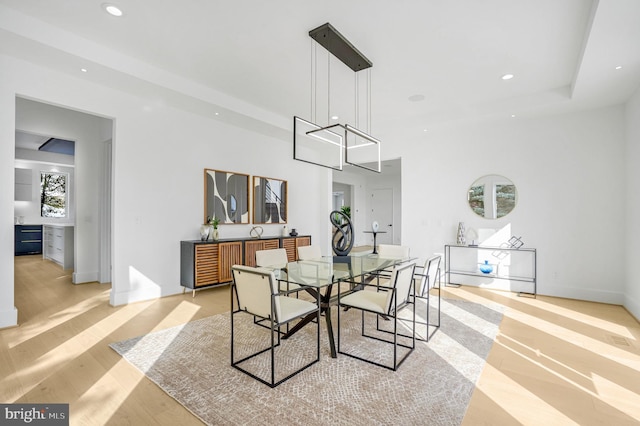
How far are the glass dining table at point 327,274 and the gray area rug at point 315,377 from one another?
27cm

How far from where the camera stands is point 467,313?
3727mm

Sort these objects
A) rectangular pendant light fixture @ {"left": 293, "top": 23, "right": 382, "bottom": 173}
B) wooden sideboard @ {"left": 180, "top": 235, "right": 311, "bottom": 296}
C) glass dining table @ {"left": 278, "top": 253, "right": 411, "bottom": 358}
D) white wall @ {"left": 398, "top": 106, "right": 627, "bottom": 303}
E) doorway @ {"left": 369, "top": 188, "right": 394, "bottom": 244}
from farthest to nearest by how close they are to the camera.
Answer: doorway @ {"left": 369, "top": 188, "right": 394, "bottom": 244}
wooden sideboard @ {"left": 180, "top": 235, "right": 311, "bottom": 296}
white wall @ {"left": 398, "top": 106, "right": 627, "bottom": 303}
rectangular pendant light fixture @ {"left": 293, "top": 23, "right": 382, "bottom": 173}
glass dining table @ {"left": 278, "top": 253, "right": 411, "bottom": 358}

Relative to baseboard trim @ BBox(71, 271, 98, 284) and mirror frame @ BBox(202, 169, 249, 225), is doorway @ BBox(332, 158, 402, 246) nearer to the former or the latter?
mirror frame @ BBox(202, 169, 249, 225)

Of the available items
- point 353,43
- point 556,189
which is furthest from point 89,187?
point 556,189

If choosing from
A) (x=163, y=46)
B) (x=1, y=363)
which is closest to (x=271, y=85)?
(x=163, y=46)

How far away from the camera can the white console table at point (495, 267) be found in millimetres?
4793

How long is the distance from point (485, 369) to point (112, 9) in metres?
4.38

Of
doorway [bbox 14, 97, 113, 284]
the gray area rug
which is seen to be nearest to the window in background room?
doorway [bbox 14, 97, 113, 284]

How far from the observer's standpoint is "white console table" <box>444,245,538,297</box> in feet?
15.7

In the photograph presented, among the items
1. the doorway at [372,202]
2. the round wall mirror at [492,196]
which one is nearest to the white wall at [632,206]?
the round wall mirror at [492,196]

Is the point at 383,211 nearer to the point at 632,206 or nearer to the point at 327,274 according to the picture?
the point at 632,206

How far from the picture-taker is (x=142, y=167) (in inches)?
166

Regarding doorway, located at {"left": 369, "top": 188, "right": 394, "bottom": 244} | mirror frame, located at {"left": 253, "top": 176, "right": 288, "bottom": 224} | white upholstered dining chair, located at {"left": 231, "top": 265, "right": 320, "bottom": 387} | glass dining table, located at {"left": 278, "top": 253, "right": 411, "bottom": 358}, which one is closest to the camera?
white upholstered dining chair, located at {"left": 231, "top": 265, "right": 320, "bottom": 387}

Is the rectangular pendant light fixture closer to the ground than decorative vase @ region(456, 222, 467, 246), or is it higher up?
higher up
